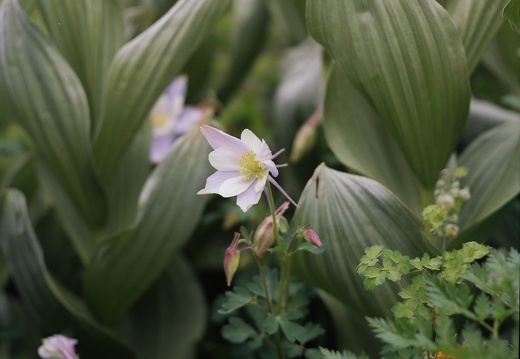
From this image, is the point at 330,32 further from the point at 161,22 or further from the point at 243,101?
the point at 243,101

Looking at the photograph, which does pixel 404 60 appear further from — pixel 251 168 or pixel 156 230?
pixel 156 230

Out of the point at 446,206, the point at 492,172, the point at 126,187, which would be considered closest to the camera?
the point at 446,206

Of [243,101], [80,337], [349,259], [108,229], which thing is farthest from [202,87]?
[349,259]

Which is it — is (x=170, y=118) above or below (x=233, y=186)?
below

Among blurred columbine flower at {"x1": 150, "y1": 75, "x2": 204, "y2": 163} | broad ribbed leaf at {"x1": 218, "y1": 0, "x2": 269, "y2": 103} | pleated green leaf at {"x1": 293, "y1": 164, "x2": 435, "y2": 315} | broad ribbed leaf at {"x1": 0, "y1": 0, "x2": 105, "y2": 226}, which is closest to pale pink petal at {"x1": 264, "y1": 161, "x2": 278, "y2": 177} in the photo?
pleated green leaf at {"x1": 293, "y1": 164, "x2": 435, "y2": 315}

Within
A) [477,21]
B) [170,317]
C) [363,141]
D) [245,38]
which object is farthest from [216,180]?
[245,38]

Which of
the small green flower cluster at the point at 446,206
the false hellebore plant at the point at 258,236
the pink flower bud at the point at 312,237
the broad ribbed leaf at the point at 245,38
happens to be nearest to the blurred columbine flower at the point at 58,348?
the false hellebore plant at the point at 258,236

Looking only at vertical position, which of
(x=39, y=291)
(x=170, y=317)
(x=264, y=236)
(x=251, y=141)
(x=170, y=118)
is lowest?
(x=170, y=317)
